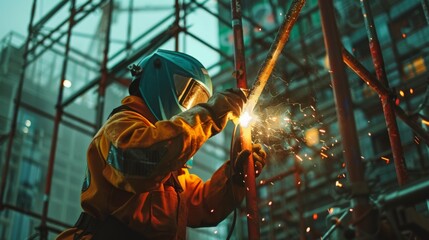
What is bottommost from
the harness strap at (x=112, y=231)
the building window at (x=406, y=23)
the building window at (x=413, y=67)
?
the harness strap at (x=112, y=231)

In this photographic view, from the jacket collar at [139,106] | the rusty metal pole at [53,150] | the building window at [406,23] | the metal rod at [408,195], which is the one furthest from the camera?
the building window at [406,23]

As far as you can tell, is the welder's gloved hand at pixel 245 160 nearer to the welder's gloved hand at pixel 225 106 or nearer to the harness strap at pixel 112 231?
Answer: the welder's gloved hand at pixel 225 106

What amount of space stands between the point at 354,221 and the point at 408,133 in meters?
13.3

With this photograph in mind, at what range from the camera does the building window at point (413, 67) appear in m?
15.2

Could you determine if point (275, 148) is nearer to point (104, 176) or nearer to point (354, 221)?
point (104, 176)

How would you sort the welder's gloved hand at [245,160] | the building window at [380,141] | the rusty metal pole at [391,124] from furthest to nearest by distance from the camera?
the building window at [380,141]
the rusty metal pole at [391,124]
the welder's gloved hand at [245,160]

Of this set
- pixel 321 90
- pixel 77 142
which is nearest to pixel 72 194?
pixel 77 142

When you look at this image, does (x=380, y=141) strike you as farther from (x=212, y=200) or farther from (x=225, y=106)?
(x=225, y=106)

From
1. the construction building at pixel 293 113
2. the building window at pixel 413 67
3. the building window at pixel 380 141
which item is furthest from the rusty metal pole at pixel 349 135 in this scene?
the building window at pixel 380 141

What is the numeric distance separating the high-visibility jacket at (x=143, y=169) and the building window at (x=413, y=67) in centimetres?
1275

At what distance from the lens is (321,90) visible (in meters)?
17.5

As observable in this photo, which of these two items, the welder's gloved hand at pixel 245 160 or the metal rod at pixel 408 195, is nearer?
the metal rod at pixel 408 195

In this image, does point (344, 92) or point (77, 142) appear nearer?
point (344, 92)

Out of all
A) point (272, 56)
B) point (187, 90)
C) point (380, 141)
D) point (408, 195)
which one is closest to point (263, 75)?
point (272, 56)
